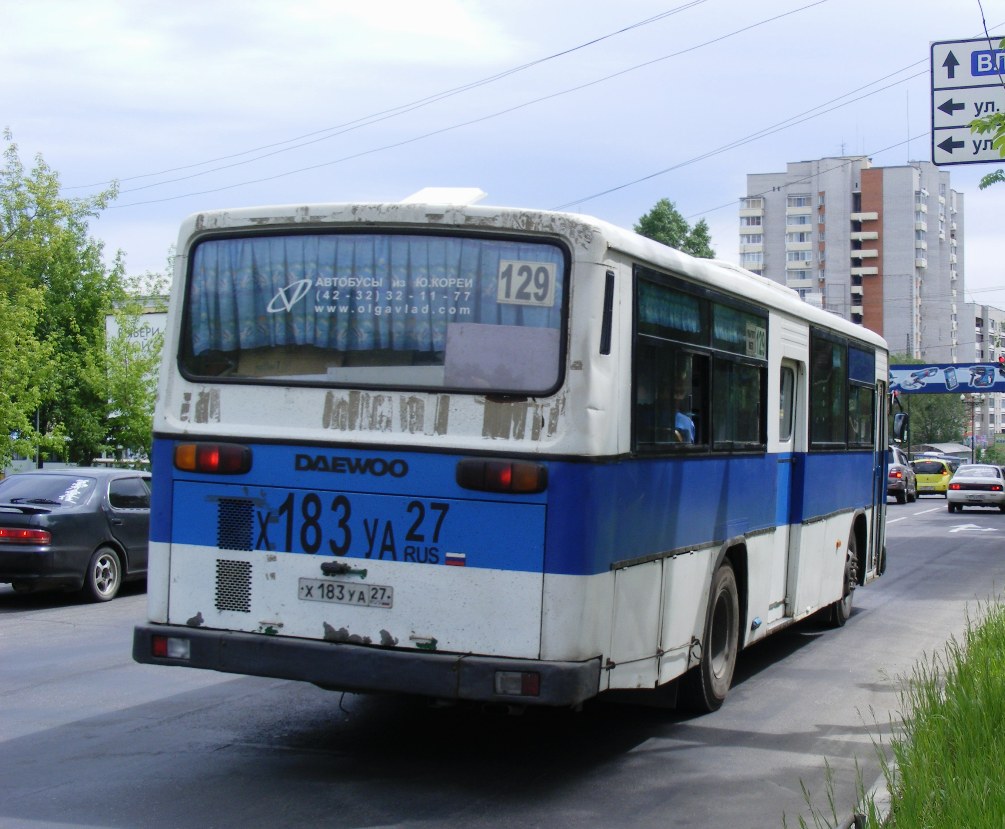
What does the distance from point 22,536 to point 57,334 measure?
115ft

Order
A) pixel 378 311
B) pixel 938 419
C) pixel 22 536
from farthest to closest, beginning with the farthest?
pixel 938 419 → pixel 22 536 → pixel 378 311

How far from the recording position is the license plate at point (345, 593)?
623 cm

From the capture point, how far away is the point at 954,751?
5691mm

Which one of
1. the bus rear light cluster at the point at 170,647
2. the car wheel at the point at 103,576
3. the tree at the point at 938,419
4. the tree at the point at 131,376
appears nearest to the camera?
the bus rear light cluster at the point at 170,647

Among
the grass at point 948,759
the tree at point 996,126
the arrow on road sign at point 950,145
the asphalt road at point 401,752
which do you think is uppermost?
the arrow on road sign at point 950,145

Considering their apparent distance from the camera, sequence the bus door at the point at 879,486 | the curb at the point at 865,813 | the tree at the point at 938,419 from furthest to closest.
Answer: the tree at the point at 938,419, the bus door at the point at 879,486, the curb at the point at 865,813

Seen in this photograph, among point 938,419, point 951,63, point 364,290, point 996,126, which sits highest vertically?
point 951,63

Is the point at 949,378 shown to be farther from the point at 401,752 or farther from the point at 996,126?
the point at 401,752

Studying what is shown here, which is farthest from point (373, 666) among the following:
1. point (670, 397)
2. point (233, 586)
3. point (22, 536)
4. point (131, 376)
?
point (131, 376)

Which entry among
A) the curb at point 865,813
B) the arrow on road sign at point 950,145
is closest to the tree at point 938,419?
the arrow on road sign at point 950,145

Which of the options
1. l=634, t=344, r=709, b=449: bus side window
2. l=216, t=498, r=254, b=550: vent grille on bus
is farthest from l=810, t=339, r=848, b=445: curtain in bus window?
l=216, t=498, r=254, b=550: vent grille on bus

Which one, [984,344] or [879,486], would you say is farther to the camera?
[984,344]

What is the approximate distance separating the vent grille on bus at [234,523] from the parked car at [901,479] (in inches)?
1631

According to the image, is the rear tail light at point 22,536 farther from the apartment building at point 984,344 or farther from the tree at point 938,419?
the apartment building at point 984,344
